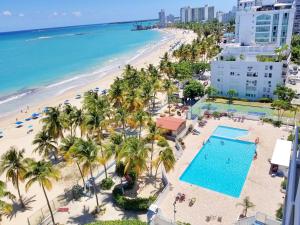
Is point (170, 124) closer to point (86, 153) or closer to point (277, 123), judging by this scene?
point (277, 123)

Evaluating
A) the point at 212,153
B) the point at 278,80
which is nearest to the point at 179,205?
the point at 212,153

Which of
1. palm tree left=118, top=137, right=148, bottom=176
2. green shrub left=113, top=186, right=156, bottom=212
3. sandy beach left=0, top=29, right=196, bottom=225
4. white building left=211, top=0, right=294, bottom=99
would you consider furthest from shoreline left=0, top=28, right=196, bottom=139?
palm tree left=118, top=137, right=148, bottom=176

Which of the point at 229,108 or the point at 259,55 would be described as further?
the point at 259,55

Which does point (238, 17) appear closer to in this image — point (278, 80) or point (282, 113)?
point (278, 80)

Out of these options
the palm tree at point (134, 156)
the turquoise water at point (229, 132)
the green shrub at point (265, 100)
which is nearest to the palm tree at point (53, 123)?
the palm tree at point (134, 156)

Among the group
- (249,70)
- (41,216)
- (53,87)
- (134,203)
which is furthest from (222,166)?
(53,87)

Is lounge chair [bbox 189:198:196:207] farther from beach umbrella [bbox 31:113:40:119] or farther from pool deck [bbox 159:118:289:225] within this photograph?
beach umbrella [bbox 31:113:40:119]

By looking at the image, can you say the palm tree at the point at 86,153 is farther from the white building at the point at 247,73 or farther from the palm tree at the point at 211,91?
the white building at the point at 247,73
